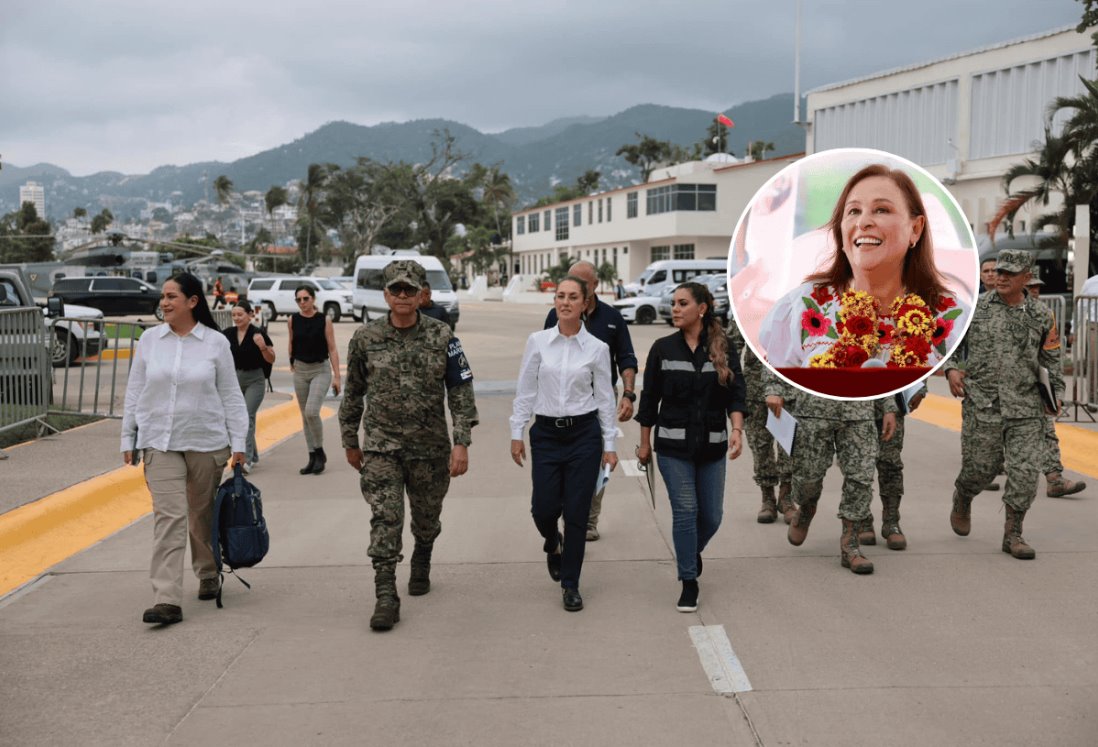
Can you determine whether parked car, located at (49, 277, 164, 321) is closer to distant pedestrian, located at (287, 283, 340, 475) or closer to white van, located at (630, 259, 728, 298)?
white van, located at (630, 259, 728, 298)

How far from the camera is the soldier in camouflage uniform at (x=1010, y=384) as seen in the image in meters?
6.97

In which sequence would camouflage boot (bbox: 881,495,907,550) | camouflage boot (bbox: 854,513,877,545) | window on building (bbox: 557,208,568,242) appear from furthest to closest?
window on building (bbox: 557,208,568,242), camouflage boot (bbox: 854,513,877,545), camouflage boot (bbox: 881,495,907,550)

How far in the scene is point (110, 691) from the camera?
4.85 metres

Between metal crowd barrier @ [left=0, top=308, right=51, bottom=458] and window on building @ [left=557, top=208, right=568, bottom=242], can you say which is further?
window on building @ [left=557, top=208, right=568, bottom=242]

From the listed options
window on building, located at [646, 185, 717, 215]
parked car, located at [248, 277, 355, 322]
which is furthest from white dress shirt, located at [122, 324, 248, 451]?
window on building, located at [646, 185, 717, 215]

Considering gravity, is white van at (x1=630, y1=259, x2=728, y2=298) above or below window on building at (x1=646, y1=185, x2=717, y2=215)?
below

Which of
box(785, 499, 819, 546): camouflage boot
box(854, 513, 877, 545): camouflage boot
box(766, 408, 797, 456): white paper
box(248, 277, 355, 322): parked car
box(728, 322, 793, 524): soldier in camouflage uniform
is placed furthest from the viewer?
box(248, 277, 355, 322): parked car

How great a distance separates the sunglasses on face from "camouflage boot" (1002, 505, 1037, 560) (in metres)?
4.06

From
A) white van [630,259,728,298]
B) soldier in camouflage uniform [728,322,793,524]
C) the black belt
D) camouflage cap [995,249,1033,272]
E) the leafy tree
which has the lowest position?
soldier in camouflage uniform [728,322,793,524]

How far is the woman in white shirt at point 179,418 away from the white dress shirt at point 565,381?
1.54 meters

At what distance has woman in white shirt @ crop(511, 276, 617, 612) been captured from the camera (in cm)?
612

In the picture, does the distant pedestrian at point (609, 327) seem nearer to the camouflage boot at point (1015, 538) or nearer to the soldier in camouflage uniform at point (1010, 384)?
the soldier in camouflage uniform at point (1010, 384)

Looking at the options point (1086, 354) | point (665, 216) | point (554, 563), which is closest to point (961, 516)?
point (554, 563)

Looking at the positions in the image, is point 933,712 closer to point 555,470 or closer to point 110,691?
point 555,470
